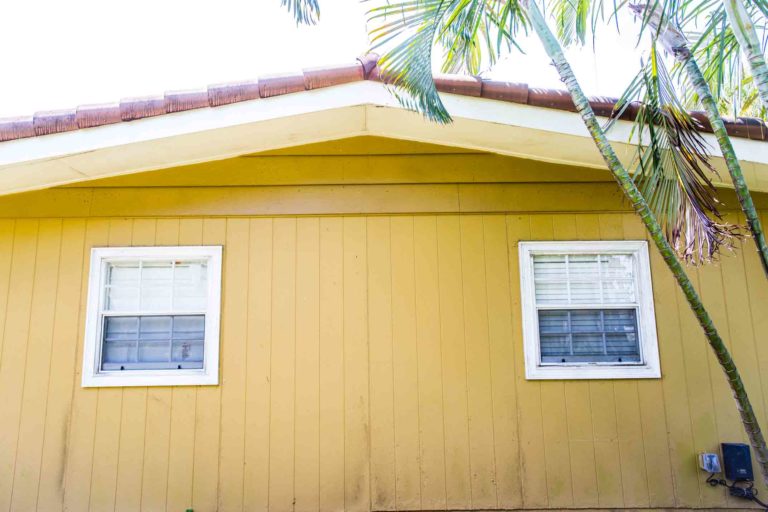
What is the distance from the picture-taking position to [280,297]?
3754 mm

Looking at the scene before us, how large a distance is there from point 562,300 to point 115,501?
3.34 metres

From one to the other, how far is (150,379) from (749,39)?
13.5 ft

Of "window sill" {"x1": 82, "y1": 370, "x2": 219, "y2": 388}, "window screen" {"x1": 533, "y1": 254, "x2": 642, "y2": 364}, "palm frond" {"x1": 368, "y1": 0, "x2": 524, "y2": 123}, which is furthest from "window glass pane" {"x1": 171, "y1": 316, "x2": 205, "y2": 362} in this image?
"window screen" {"x1": 533, "y1": 254, "x2": 642, "y2": 364}

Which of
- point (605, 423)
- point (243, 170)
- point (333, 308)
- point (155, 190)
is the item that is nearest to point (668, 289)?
point (605, 423)

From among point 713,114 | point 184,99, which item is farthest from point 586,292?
point 184,99

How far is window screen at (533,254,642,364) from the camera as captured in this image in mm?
3777

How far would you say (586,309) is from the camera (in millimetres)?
3809

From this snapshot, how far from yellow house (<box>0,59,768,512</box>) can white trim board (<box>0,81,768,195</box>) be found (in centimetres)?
3

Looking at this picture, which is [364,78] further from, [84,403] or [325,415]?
[84,403]

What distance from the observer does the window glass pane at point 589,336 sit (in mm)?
3770

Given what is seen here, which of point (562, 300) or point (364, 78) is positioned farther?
point (562, 300)

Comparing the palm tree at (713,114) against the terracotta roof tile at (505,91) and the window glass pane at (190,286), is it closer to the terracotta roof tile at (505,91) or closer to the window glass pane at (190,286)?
the terracotta roof tile at (505,91)

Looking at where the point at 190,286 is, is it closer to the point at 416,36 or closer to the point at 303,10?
the point at 303,10

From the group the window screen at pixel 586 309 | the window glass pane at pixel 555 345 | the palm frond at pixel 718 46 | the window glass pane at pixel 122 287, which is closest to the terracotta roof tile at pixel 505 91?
the palm frond at pixel 718 46
